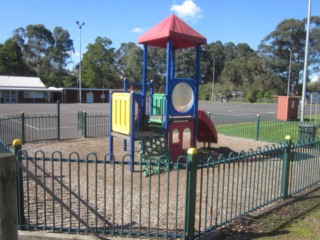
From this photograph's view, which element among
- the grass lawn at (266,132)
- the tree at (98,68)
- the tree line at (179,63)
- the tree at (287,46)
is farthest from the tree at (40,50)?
the grass lawn at (266,132)

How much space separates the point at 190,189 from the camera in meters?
4.06

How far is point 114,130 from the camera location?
8.31 metres

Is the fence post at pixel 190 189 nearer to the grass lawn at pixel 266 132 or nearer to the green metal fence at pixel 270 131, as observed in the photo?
the green metal fence at pixel 270 131

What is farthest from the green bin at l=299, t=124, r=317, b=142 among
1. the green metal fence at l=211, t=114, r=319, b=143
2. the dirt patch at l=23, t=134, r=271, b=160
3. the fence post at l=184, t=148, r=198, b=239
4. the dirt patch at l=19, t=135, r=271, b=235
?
the fence post at l=184, t=148, r=198, b=239

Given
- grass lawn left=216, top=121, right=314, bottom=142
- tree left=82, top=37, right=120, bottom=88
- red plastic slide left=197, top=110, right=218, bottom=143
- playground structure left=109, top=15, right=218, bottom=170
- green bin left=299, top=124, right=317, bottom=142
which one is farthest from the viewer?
tree left=82, top=37, right=120, bottom=88

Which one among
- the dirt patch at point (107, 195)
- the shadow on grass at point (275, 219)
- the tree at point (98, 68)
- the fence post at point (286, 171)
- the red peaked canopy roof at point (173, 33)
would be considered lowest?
the shadow on grass at point (275, 219)

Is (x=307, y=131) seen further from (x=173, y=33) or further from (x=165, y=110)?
(x=173, y=33)

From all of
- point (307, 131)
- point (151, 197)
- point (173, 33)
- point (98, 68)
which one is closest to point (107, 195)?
point (151, 197)

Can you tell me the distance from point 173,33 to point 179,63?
269 ft

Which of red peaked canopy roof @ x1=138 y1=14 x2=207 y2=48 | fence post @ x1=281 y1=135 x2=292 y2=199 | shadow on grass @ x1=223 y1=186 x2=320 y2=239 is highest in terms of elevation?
red peaked canopy roof @ x1=138 y1=14 x2=207 y2=48

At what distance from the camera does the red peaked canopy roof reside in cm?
778

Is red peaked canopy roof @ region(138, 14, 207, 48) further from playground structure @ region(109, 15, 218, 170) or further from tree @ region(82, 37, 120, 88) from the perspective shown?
tree @ region(82, 37, 120, 88)

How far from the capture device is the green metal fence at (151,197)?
13.6 ft

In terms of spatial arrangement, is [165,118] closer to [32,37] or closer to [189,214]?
[189,214]
